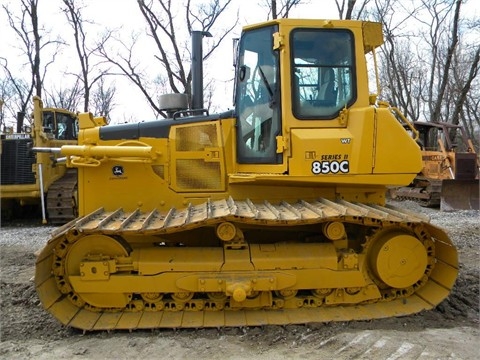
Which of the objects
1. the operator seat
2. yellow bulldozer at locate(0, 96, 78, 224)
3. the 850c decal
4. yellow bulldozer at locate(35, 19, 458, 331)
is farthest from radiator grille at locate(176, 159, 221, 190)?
Answer: yellow bulldozer at locate(0, 96, 78, 224)

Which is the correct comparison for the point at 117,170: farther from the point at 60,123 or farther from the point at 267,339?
the point at 60,123

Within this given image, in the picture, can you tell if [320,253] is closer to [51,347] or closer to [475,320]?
[475,320]

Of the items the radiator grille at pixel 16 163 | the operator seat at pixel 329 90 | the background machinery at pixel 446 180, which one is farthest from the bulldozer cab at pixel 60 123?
the operator seat at pixel 329 90

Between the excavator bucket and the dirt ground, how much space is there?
785 cm

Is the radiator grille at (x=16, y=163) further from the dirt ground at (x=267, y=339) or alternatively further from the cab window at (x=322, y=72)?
the cab window at (x=322, y=72)

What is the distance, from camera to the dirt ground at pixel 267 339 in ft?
12.0

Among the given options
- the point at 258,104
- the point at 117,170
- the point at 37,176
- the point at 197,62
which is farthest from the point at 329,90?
the point at 37,176

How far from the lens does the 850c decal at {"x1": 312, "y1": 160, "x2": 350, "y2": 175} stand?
4.45 m

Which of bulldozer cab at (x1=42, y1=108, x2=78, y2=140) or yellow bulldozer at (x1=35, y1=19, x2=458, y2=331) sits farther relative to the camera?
bulldozer cab at (x1=42, y1=108, x2=78, y2=140)

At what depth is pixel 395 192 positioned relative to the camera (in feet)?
48.6

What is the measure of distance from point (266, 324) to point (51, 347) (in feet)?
6.01

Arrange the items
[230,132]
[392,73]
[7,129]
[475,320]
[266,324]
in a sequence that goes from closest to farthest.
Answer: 1. [266,324]
2. [475,320]
3. [230,132]
4. [7,129]
5. [392,73]

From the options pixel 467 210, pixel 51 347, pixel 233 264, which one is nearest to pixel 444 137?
pixel 467 210

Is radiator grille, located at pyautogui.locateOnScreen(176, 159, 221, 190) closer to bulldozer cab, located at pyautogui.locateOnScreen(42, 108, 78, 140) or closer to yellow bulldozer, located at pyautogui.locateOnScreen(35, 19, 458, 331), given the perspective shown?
yellow bulldozer, located at pyautogui.locateOnScreen(35, 19, 458, 331)
